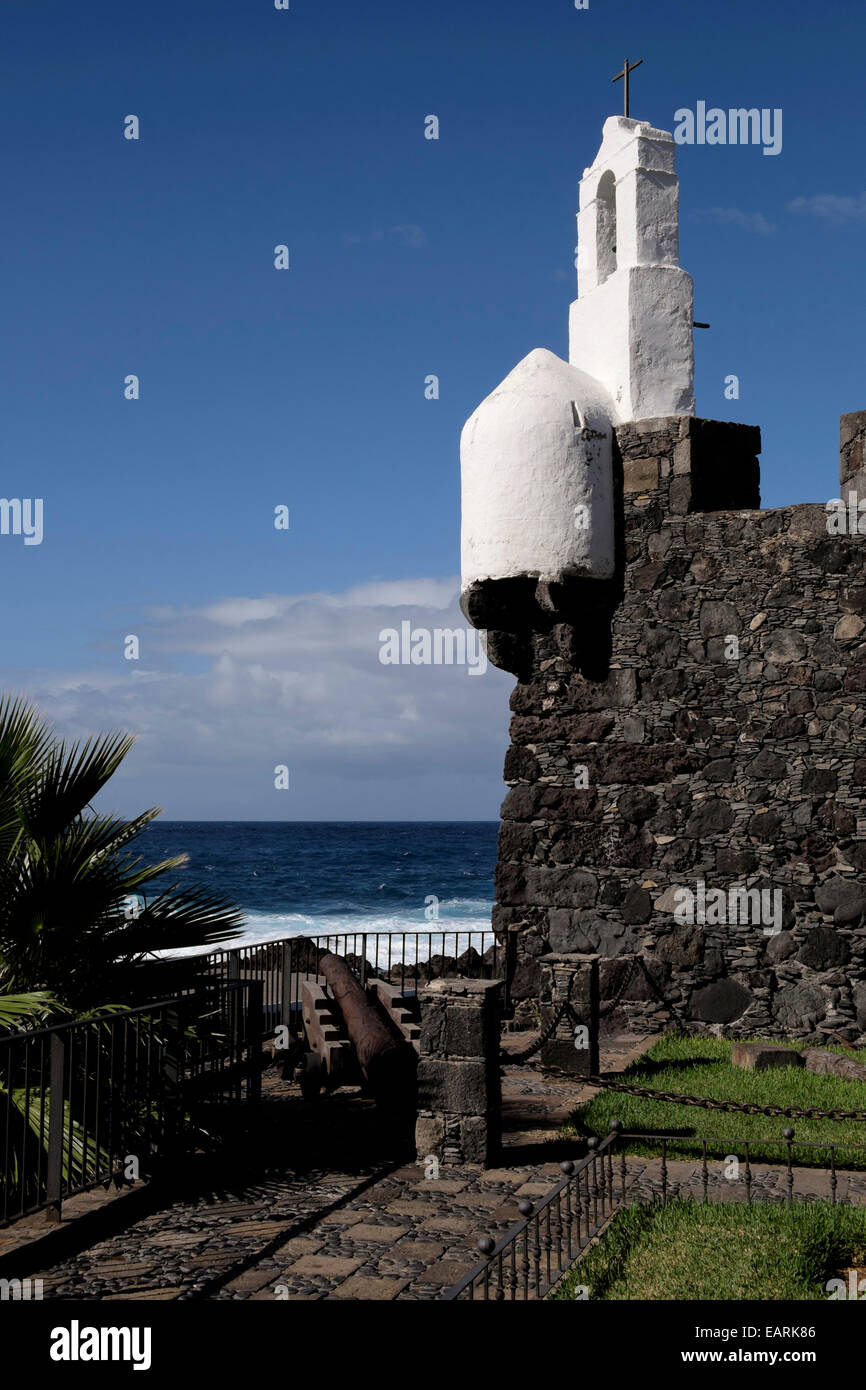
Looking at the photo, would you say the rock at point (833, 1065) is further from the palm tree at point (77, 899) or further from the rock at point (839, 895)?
the palm tree at point (77, 899)

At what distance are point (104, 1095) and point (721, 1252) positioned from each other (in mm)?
3770

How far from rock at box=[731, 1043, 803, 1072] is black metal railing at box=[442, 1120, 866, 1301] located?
2.56 meters

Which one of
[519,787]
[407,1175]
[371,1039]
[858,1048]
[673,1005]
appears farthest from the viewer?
[519,787]

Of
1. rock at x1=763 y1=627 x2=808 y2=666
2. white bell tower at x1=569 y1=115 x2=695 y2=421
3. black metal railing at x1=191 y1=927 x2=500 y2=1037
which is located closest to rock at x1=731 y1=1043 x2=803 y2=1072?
black metal railing at x1=191 y1=927 x2=500 y2=1037

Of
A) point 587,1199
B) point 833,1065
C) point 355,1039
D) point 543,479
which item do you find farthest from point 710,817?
point 587,1199

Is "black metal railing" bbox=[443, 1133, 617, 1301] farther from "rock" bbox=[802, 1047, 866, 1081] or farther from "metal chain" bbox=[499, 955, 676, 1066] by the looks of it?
"rock" bbox=[802, 1047, 866, 1081]

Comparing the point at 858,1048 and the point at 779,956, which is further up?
the point at 779,956

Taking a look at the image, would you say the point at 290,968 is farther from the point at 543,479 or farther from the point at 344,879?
the point at 344,879

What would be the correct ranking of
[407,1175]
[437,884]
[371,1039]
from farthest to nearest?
[437,884] < [371,1039] < [407,1175]

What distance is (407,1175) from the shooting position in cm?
790

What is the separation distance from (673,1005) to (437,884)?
46025 millimetres

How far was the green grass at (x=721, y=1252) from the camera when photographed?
18.1 ft
